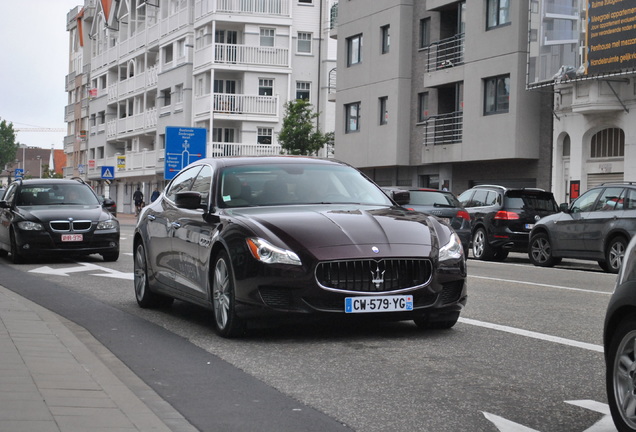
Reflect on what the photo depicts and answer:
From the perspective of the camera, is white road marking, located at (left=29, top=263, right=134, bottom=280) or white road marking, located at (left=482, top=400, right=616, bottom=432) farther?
white road marking, located at (left=29, top=263, right=134, bottom=280)

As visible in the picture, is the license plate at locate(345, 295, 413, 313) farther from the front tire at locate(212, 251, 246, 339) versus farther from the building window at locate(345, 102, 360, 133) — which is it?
the building window at locate(345, 102, 360, 133)

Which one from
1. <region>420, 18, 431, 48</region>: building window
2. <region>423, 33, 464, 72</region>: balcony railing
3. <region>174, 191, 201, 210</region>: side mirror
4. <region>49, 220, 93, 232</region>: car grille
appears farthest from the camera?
<region>420, 18, 431, 48</region>: building window

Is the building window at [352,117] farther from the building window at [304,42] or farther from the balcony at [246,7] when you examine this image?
the building window at [304,42]

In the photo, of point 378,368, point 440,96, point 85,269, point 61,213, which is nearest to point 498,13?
point 440,96

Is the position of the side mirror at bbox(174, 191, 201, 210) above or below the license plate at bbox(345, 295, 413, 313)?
above

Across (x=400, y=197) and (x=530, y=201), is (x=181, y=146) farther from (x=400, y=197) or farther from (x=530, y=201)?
(x=400, y=197)

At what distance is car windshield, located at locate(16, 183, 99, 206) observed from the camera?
20.6m

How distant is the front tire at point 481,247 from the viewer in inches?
992

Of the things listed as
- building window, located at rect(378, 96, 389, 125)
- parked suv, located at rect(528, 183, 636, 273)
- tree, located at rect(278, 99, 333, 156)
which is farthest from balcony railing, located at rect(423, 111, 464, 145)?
parked suv, located at rect(528, 183, 636, 273)

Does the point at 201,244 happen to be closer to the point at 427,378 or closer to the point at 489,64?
the point at 427,378

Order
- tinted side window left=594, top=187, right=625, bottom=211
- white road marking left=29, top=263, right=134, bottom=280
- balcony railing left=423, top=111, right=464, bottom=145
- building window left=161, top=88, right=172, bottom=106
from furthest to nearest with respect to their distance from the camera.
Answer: building window left=161, top=88, right=172, bottom=106 → balcony railing left=423, top=111, right=464, bottom=145 → tinted side window left=594, top=187, right=625, bottom=211 → white road marking left=29, top=263, right=134, bottom=280

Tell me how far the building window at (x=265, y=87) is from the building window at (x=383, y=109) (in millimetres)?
20465

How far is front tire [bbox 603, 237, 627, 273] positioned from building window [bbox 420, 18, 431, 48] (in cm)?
2382

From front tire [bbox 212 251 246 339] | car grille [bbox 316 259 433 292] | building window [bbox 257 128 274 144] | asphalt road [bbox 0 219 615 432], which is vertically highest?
building window [bbox 257 128 274 144]
